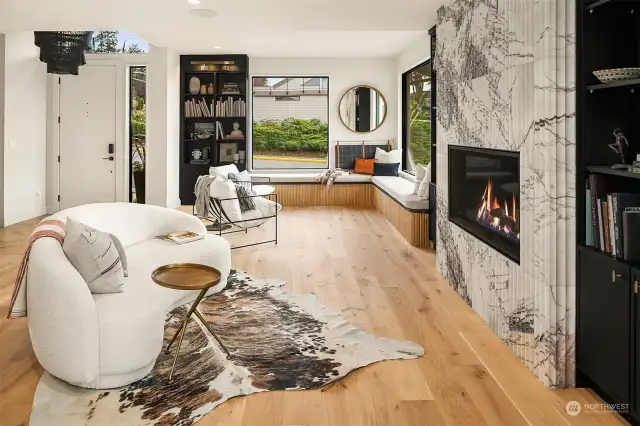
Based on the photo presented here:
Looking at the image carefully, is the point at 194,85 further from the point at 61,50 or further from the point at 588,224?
the point at 588,224

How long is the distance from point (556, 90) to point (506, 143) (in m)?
0.66

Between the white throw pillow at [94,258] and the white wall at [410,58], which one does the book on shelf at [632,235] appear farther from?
the white wall at [410,58]

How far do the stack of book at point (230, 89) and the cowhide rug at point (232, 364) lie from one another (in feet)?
20.4

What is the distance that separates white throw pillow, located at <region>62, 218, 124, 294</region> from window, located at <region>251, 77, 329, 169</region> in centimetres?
746

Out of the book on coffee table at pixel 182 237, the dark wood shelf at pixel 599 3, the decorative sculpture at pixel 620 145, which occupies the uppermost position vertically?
the dark wood shelf at pixel 599 3

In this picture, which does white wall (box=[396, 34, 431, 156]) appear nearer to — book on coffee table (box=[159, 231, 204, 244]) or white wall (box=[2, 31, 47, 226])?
book on coffee table (box=[159, 231, 204, 244])

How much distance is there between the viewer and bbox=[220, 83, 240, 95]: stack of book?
957 centimetres

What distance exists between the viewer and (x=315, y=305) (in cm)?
394

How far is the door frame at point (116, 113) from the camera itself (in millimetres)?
8641

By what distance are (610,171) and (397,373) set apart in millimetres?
1427

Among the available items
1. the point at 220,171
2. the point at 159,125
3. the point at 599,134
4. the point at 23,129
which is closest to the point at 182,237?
the point at 220,171

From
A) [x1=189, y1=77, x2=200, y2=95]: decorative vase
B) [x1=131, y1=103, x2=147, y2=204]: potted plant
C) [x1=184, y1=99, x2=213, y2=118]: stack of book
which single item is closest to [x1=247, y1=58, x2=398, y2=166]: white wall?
[x1=184, y1=99, x2=213, y2=118]: stack of book

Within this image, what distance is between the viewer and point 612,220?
2.38 metres

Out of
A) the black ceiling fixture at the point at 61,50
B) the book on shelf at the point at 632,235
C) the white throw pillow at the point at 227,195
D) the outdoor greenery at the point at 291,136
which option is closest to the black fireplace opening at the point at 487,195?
the book on shelf at the point at 632,235
